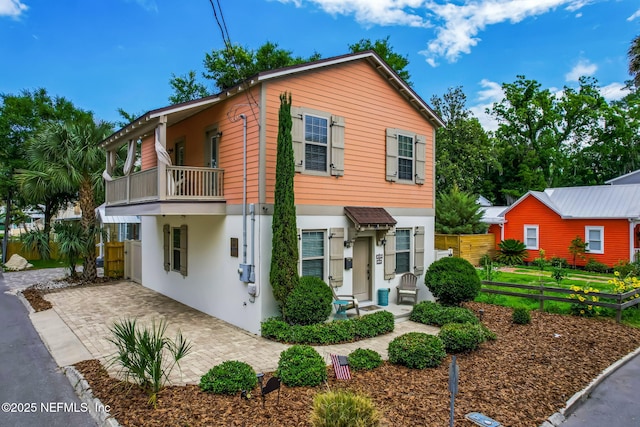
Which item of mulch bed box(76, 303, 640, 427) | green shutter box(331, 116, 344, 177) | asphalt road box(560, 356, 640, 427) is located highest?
green shutter box(331, 116, 344, 177)

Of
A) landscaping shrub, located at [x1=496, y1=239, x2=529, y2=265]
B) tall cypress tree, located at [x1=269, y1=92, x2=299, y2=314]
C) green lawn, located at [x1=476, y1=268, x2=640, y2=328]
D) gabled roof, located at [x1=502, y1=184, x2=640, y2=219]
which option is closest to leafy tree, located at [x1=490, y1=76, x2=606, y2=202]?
gabled roof, located at [x1=502, y1=184, x2=640, y2=219]

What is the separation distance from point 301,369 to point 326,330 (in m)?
2.39

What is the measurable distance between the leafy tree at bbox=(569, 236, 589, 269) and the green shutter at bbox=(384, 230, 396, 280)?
14.7 metres

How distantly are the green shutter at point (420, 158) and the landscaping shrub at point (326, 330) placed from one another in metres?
5.51

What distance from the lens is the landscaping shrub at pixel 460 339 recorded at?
7.60 metres

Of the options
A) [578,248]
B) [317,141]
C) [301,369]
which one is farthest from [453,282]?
[578,248]

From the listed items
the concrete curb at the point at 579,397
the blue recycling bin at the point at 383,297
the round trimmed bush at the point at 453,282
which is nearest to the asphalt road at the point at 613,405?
the concrete curb at the point at 579,397

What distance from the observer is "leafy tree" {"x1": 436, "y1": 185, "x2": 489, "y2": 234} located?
22453 millimetres

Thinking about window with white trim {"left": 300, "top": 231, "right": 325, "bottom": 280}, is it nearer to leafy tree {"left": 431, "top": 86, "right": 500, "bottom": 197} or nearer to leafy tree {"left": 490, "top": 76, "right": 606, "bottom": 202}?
leafy tree {"left": 431, "top": 86, "right": 500, "bottom": 197}

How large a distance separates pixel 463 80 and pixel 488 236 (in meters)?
12.7

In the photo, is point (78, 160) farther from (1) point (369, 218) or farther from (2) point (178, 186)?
(1) point (369, 218)

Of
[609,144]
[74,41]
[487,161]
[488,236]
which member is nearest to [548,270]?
[488,236]

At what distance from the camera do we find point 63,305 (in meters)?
11.9

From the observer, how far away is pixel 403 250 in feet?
40.2
